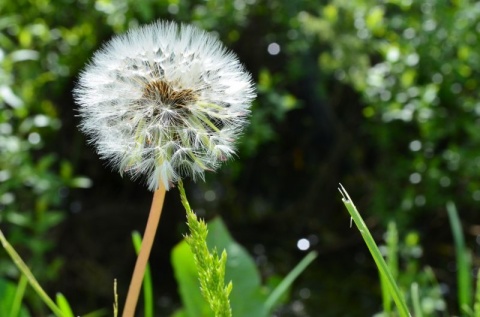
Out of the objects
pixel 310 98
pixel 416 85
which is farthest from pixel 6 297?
pixel 310 98

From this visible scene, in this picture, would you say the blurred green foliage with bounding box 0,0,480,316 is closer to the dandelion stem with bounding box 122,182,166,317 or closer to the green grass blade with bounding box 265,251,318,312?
the green grass blade with bounding box 265,251,318,312

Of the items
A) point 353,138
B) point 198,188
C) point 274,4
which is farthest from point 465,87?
point 198,188

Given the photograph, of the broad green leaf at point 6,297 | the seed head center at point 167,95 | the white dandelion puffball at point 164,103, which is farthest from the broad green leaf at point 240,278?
the seed head center at point 167,95

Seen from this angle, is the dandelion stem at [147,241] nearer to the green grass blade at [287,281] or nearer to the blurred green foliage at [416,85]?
the green grass blade at [287,281]

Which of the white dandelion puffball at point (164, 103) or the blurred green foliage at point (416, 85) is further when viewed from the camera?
the blurred green foliage at point (416, 85)

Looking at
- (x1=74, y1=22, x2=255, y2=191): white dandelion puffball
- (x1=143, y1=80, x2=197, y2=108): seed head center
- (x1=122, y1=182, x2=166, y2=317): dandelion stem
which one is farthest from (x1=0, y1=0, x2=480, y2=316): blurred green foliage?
(x1=122, y1=182, x2=166, y2=317): dandelion stem

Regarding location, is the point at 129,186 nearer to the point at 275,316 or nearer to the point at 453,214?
the point at 275,316
